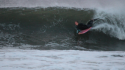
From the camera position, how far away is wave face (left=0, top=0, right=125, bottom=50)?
622 centimetres

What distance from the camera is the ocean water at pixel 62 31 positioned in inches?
179

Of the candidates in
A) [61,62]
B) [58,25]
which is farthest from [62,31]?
[61,62]

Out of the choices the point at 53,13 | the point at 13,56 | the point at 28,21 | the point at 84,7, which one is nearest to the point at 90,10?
the point at 84,7

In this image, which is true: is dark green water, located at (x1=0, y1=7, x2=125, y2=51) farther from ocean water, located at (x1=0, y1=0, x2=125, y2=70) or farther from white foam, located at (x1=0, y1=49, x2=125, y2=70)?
white foam, located at (x1=0, y1=49, x2=125, y2=70)

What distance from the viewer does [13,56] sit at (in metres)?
4.07

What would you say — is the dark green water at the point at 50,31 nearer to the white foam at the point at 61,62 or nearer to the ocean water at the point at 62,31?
the ocean water at the point at 62,31

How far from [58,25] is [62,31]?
0.55 metres

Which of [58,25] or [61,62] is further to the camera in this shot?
[58,25]

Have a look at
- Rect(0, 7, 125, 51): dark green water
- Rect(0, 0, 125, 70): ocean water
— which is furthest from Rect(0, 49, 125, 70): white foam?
Rect(0, 7, 125, 51): dark green water

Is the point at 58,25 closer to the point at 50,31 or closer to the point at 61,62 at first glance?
the point at 50,31

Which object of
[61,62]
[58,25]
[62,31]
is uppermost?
[58,25]

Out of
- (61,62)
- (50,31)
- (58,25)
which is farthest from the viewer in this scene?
(58,25)

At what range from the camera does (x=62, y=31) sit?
7.16 meters

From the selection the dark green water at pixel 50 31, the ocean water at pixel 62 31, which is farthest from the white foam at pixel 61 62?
the dark green water at pixel 50 31
